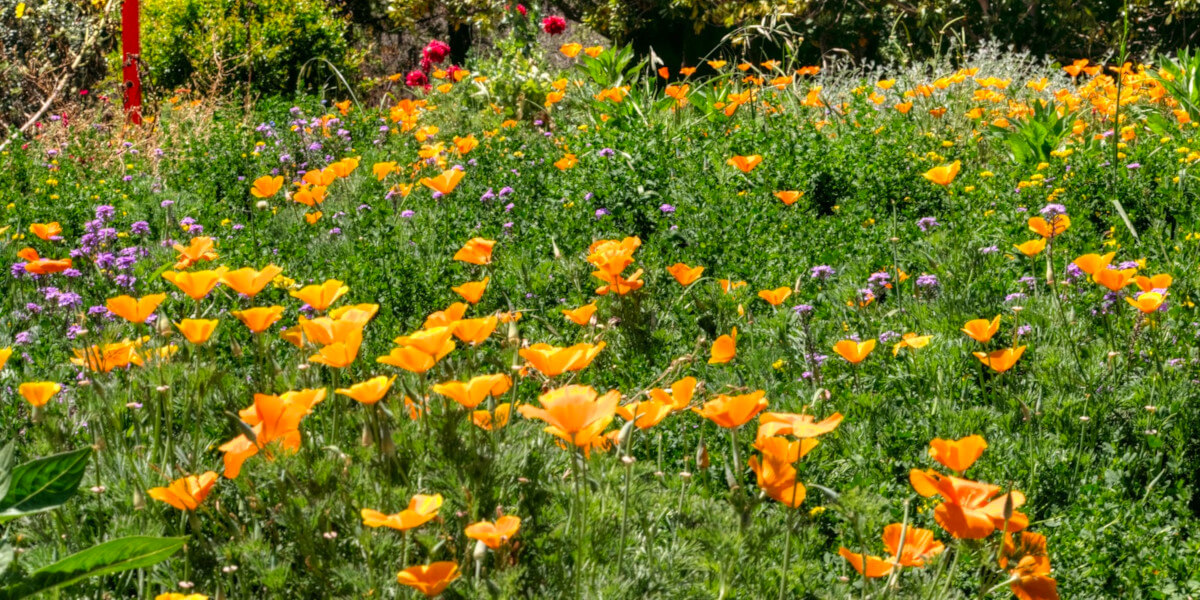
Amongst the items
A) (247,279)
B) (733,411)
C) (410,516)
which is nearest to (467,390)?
(410,516)

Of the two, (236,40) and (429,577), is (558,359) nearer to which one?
(429,577)

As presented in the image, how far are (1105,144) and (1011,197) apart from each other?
0.96 m

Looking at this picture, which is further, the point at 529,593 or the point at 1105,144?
the point at 1105,144

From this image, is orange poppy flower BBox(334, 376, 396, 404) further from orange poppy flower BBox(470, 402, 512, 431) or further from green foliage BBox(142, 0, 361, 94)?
green foliage BBox(142, 0, 361, 94)

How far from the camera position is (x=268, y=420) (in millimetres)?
1514

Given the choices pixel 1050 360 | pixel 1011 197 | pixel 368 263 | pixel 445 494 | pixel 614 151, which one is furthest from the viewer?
pixel 614 151

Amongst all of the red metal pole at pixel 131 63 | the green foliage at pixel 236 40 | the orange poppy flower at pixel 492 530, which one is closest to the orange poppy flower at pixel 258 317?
the orange poppy flower at pixel 492 530

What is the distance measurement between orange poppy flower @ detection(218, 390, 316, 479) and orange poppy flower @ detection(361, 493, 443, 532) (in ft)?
0.76

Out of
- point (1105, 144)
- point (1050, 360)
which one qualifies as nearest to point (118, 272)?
point (1050, 360)

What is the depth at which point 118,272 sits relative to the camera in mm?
3621

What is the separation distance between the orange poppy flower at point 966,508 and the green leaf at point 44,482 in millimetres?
1219

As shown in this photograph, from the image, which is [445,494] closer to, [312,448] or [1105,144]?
[312,448]

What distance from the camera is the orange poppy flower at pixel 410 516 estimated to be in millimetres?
1292

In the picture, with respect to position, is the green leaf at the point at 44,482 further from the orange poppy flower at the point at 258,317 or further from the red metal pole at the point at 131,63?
the red metal pole at the point at 131,63
